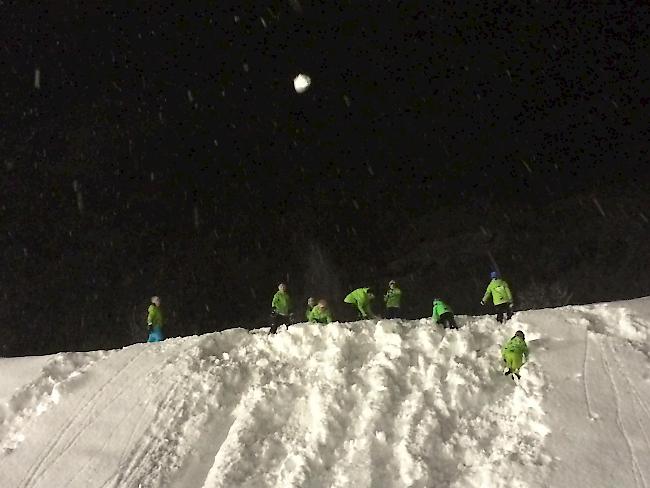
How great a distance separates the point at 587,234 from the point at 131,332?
28001 millimetres

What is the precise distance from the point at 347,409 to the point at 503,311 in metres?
4.36

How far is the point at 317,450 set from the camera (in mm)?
8289

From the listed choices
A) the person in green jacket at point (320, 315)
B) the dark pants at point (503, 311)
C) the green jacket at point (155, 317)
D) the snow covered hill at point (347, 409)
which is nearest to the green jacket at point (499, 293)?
the dark pants at point (503, 311)

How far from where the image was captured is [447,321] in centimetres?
1138

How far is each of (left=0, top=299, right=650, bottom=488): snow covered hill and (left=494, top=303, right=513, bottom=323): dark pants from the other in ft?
0.88

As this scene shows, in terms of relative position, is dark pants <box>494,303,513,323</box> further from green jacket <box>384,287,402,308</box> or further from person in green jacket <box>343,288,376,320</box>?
person in green jacket <box>343,288,376,320</box>

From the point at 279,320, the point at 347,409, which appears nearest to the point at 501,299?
the point at 347,409

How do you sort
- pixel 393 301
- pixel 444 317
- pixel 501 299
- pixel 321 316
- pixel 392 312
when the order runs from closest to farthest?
pixel 444 317 < pixel 501 299 < pixel 321 316 < pixel 393 301 < pixel 392 312

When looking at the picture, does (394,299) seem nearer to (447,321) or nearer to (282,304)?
(447,321)

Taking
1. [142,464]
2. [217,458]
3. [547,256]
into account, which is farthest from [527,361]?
[547,256]

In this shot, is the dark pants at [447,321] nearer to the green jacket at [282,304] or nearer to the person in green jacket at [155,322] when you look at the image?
the green jacket at [282,304]

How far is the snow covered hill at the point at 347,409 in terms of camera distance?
7.77 metres

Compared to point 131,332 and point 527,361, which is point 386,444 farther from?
point 131,332

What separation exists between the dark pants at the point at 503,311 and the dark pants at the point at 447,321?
1003mm
